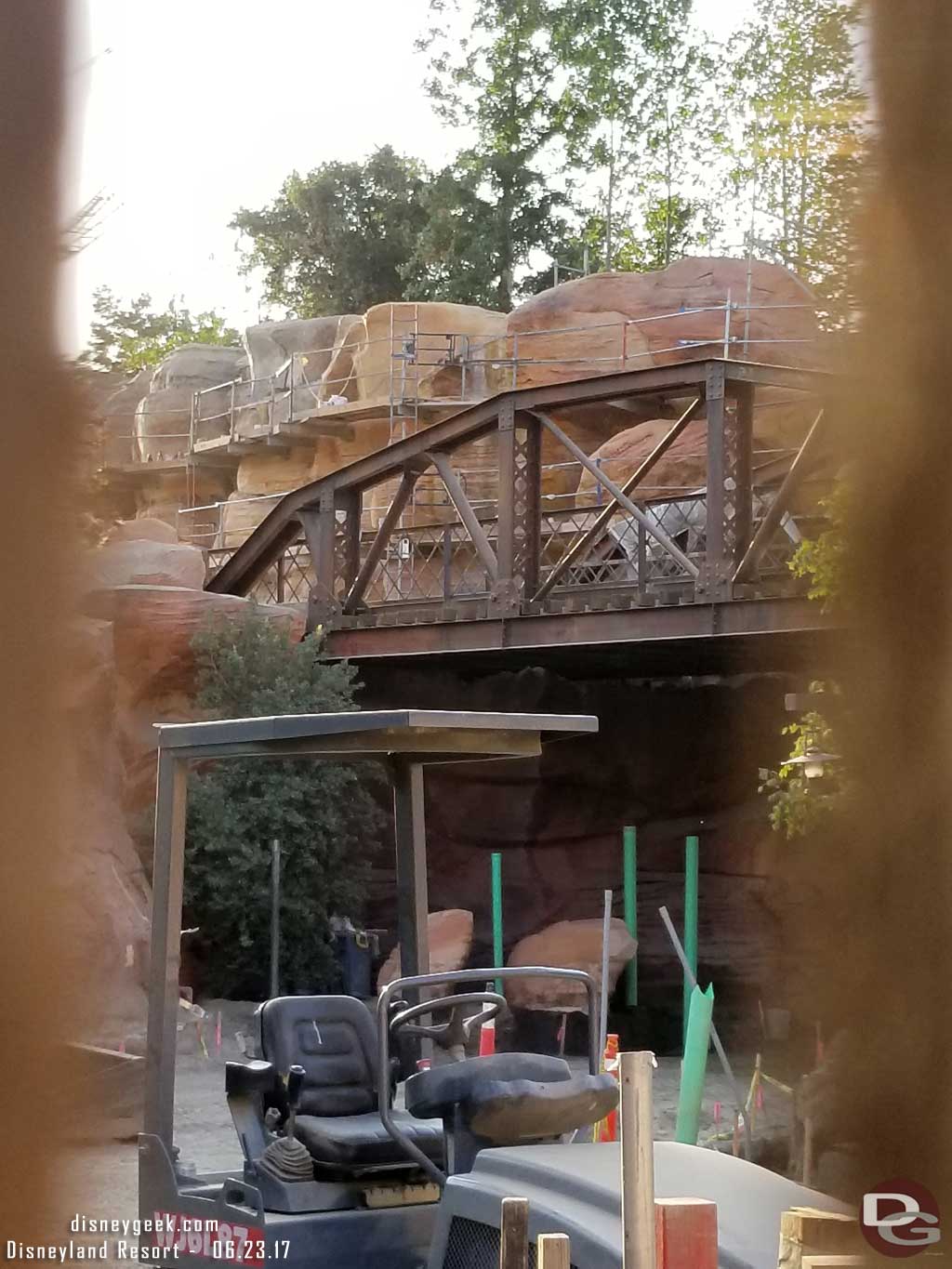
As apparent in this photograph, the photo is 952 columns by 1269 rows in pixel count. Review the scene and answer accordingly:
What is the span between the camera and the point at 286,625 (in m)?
17.9

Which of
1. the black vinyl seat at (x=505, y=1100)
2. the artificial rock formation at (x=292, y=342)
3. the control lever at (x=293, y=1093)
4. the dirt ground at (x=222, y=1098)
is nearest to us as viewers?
the black vinyl seat at (x=505, y=1100)

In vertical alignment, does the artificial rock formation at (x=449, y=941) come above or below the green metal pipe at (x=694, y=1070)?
below

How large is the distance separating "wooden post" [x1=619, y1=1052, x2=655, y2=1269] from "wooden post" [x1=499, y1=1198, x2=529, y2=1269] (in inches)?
11.1

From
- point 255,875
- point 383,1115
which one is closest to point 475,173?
point 255,875

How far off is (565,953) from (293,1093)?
12866 mm

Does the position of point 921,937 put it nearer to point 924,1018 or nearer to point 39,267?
point 924,1018

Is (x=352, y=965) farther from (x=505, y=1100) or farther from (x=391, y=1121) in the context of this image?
(x=505, y=1100)

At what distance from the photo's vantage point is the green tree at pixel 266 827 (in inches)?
599

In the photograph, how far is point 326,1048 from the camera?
4324 millimetres

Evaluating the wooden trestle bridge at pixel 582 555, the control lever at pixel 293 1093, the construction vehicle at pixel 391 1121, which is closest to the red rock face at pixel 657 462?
the wooden trestle bridge at pixel 582 555

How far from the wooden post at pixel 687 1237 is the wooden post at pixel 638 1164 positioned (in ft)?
0.16

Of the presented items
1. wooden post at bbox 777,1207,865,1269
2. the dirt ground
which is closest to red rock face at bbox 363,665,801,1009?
the dirt ground

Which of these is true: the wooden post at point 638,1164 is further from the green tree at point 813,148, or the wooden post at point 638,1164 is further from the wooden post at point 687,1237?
the green tree at point 813,148

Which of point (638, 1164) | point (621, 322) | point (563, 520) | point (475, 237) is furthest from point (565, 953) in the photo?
point (475, 237)
